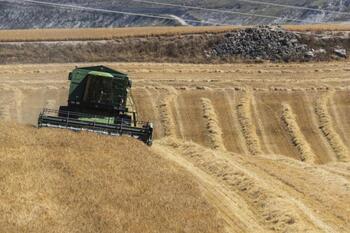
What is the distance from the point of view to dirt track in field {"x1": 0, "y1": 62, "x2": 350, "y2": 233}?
21.5 meters

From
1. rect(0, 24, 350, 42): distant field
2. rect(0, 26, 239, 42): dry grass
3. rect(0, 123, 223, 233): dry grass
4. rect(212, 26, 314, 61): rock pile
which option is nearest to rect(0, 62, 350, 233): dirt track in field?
rect(0, 123, 223, 233): dry grass

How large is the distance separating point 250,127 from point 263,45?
695 inches

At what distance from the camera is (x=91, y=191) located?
18.1 meters

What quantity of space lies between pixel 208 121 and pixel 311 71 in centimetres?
→ 1423

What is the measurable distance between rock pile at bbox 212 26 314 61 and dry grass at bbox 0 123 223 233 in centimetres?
3388

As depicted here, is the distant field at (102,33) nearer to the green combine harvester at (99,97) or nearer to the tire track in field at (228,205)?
the green combine harvester at (99,97)

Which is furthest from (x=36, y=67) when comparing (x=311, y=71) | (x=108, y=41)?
(x=311, y=71)

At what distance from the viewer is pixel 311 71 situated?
53.1 m

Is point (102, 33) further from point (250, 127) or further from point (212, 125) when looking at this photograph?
point (250, 127)

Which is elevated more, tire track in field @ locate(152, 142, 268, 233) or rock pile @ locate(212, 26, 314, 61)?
rock pile @ locate(212, 26, 314, 61)

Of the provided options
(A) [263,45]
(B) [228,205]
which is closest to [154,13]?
(A) [263,45]

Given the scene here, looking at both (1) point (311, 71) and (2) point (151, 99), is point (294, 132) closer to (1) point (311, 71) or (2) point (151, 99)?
(2) point (151, 99)

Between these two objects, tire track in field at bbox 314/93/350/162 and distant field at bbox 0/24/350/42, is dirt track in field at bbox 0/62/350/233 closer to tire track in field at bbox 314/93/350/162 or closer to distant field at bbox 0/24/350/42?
tire track in field at bbox 314/93/350/162

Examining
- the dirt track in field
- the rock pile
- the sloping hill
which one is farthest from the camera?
the sloping hill
